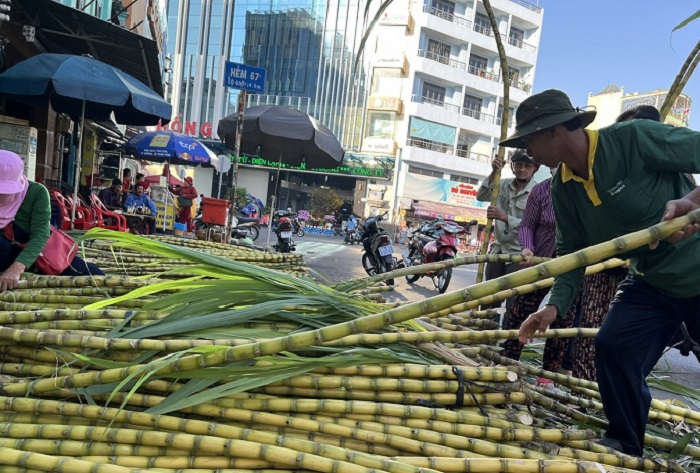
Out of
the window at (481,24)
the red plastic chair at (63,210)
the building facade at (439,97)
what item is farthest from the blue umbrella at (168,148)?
the window at (481,24)

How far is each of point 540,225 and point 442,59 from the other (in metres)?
29.7

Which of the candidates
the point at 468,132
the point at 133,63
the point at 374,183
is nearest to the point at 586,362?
the point at 133,63

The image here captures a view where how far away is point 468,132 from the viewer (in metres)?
31.3

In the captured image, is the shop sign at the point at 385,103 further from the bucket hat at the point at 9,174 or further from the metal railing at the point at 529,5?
the bucket hat at the point at 9,174

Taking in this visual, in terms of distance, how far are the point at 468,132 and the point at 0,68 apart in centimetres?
2852

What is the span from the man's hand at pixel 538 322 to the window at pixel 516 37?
34909 millimetres

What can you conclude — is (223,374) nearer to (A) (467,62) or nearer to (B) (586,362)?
(B) (586,362)

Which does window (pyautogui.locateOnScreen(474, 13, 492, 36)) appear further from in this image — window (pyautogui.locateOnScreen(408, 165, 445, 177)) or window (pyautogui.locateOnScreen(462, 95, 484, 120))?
window (pyautogui.locateOnScreen(408, 165, 445, 177))

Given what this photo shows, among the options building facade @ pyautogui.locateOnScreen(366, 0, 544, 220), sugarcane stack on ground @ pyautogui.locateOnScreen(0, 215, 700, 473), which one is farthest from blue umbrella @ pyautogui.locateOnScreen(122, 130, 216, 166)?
building facade @ pyautogui.locateOnScreen(366, 0, 544, 220)

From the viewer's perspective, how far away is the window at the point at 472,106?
3145cm

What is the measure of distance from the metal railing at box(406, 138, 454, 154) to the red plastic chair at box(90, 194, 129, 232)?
2331cm

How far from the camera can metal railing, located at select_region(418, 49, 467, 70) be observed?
2952 centimetres

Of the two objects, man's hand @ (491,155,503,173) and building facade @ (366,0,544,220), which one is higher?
building facade @ (366,0,544,220)

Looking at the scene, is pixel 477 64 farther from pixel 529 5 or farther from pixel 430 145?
pixel 430 145
